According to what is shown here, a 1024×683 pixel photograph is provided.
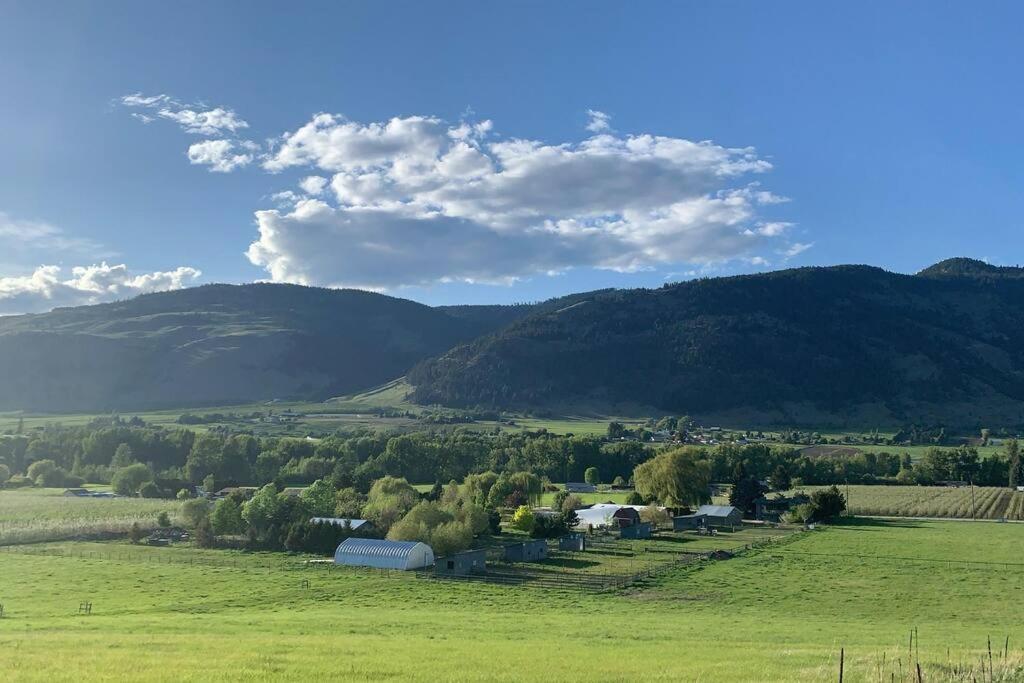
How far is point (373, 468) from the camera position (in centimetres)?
12688

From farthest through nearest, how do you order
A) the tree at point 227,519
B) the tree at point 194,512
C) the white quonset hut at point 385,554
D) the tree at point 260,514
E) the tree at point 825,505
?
the tree at point 825,505 < the tree at point 194,512 < the tree at point 227,519 < the tree at point 260,514 < the white quonset hut at point 385,554

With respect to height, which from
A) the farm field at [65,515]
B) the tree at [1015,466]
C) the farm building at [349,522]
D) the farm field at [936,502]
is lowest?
the farm field at [65,515]

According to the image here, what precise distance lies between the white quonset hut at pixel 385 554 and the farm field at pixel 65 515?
1140 inches

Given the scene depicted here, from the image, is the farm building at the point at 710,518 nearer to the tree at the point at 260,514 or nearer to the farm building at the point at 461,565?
the farm building at the point at 461,565

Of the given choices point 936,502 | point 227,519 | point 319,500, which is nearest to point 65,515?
point 227,519

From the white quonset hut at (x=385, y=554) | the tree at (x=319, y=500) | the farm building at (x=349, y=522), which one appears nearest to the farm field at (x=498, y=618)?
the white quonset hut at (x=385, y=554)

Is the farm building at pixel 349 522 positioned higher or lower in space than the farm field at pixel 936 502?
higher

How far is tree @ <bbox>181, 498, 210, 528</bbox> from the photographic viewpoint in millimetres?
79875

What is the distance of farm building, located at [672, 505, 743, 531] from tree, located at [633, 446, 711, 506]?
226 inches

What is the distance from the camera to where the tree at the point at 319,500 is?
82.8 metres

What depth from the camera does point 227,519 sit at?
3073 inches

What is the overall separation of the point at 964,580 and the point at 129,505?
9465cm

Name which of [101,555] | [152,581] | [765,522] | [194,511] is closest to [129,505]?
[194,511]

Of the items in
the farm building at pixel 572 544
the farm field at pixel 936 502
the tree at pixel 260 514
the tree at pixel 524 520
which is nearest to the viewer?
the tree at pixel 260 514
